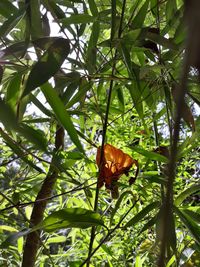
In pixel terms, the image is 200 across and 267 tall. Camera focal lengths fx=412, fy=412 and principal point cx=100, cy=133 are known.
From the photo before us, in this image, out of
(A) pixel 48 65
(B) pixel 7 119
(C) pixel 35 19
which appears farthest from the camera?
(C) pixel 35 19

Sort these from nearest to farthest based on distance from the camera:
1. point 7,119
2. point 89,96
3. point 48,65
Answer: point 7,119 → point 48,65 → point 89,96

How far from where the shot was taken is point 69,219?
50 cm

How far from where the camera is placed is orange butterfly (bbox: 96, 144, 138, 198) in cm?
58

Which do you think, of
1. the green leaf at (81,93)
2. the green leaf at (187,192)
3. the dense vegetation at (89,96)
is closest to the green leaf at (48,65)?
the dense vegetation at (89,96)

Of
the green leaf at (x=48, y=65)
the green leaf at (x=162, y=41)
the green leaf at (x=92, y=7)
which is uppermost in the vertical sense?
the green leaf at (x=92, y=7)

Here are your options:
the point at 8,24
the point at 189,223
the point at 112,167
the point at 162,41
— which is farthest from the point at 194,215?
the point at 8,24

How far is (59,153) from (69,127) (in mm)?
118

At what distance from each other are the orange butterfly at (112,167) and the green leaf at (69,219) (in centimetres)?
7

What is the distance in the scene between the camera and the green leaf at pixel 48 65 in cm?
40

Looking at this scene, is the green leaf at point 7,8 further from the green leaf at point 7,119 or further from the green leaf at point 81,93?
the green leaf at point 7,119

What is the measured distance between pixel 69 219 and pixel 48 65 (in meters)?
0.19

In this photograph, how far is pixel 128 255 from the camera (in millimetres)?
865

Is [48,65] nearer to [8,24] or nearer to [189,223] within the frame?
[8,24]

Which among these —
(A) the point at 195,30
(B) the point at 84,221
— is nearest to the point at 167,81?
(B) the point at 84,221
